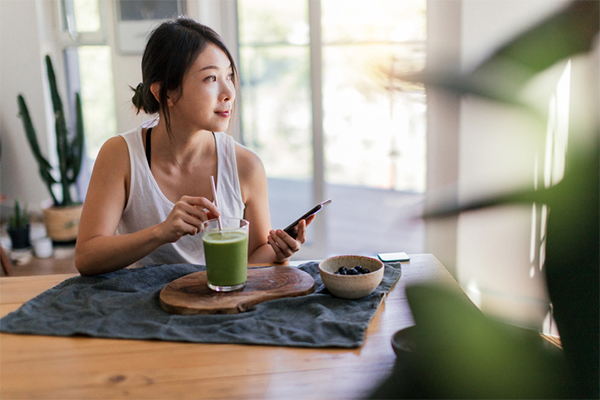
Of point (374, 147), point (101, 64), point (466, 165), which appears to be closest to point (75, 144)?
point (101, 64)

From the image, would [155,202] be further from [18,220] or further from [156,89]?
[18,220]

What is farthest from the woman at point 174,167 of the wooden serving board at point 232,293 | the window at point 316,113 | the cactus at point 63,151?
the cactus at point 63,151

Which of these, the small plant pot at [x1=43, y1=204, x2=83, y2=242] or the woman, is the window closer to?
the small plant pot at [x1=43, y1=204, x2=83, y2=242]

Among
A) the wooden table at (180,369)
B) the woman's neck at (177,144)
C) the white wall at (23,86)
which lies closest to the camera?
the wooden table at (180,369)

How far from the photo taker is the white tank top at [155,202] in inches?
56.4

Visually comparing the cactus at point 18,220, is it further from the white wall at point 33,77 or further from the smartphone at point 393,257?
the smartphone at point 393,257

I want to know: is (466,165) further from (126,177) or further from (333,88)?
(333,88)

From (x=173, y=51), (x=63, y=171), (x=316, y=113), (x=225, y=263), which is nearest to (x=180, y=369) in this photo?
(x=225, y=263)

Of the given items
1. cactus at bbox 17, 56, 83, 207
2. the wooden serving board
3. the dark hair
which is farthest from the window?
the wooden serving board

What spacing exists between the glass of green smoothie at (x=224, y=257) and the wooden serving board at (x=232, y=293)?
19 mm

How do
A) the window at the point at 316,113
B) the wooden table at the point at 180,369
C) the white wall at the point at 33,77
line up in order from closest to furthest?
the wooden table at the point at 180,369, the window at the point at 316,113, the white wall at the point at 33,77

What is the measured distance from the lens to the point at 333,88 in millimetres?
3180

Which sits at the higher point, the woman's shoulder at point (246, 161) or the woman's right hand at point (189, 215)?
the woman's shoulder at point (246, 161)

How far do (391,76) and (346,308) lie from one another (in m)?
0.79
